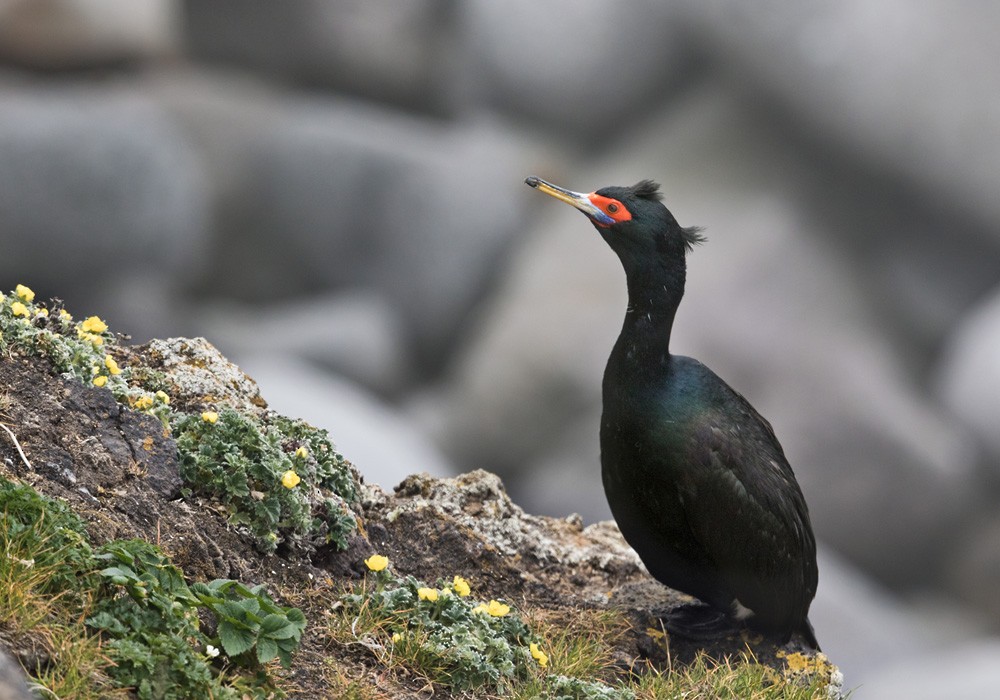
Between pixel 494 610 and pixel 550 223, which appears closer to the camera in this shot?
pixel 494 610

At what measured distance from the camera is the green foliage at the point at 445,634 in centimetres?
404

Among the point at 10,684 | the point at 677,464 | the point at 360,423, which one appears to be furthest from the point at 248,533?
the point at 360,423

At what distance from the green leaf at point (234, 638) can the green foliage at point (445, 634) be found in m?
0.64

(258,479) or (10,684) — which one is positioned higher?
(258,479)

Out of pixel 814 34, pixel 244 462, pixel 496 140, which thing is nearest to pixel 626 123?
pixel 496 140

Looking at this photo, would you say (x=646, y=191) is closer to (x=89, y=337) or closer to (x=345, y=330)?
(x=89, y=337)

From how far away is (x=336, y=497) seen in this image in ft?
15.4

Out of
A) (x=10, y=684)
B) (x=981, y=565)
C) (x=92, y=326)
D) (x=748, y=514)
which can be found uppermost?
(x=981, y=565)

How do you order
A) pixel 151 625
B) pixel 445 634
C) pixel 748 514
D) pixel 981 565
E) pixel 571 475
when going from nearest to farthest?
pixel 151 625 → pixel 445 634 → pixel 748 514 → pixel 981 565 → pixel 571 475

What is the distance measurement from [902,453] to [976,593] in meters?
1.91

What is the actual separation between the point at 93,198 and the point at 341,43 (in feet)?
13.1

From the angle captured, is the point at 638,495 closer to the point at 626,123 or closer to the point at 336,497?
the point at 336,497

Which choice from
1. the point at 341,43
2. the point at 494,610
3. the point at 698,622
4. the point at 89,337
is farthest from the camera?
the point at 341,43

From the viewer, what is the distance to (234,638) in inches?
138
